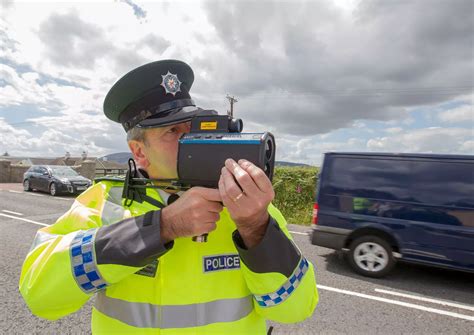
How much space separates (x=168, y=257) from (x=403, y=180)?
4.08m

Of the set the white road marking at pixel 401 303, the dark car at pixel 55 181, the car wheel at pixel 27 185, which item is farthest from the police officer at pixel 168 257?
the car wheel at pixel 27 185

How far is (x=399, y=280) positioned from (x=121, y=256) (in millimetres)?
4569

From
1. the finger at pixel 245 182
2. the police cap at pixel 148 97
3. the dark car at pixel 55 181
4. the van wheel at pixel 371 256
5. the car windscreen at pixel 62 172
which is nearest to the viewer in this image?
the finger at pixel 245 182

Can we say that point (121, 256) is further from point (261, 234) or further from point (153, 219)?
point (261, 234)

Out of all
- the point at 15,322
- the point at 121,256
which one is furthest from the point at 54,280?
the point at 15,322

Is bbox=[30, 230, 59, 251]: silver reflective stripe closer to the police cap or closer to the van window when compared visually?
the police cap

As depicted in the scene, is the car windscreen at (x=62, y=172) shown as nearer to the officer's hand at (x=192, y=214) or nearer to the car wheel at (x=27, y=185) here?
the car wheel at (x=27, y=185)

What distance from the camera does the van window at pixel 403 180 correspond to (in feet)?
12.7

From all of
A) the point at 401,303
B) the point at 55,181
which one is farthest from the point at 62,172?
the point at 401,303

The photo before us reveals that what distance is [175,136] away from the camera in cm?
119

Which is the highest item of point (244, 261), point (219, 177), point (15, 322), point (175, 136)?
point (175, 136)

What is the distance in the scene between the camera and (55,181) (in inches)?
477

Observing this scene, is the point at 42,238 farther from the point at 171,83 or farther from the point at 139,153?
the point at 171,83

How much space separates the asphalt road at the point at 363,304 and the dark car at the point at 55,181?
702 centimetres
